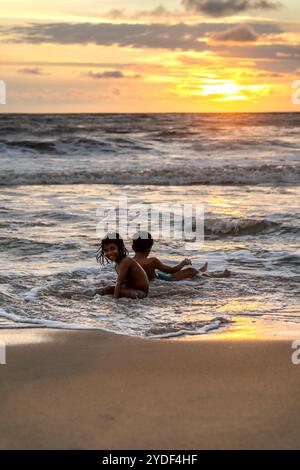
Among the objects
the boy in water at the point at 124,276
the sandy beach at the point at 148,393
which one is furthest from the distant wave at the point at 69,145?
the sandy beach at the point at 148,393

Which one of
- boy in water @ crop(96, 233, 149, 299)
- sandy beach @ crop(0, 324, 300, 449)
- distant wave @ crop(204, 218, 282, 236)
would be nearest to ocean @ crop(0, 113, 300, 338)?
distant wave @ crop(204, 218, 282, 236)

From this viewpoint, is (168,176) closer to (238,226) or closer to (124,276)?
(238,226)

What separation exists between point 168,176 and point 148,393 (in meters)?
15.1

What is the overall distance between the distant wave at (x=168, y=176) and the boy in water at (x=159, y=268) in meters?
9.79

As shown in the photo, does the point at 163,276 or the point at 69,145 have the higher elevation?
the point at 69,145

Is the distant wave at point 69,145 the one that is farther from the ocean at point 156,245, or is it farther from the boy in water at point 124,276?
the boy in water at point 124,276

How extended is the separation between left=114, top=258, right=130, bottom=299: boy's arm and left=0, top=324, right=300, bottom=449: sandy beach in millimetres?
1714

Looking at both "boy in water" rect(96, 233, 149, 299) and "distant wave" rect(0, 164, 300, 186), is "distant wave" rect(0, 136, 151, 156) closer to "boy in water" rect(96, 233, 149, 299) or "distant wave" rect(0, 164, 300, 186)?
"distant wave" rect(0, 164, 300, 186)

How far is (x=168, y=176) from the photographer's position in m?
18.3

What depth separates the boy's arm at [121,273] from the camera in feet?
20.6

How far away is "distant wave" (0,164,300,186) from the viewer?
1731 cm

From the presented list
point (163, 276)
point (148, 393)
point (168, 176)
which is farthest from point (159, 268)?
point (168, 176)
